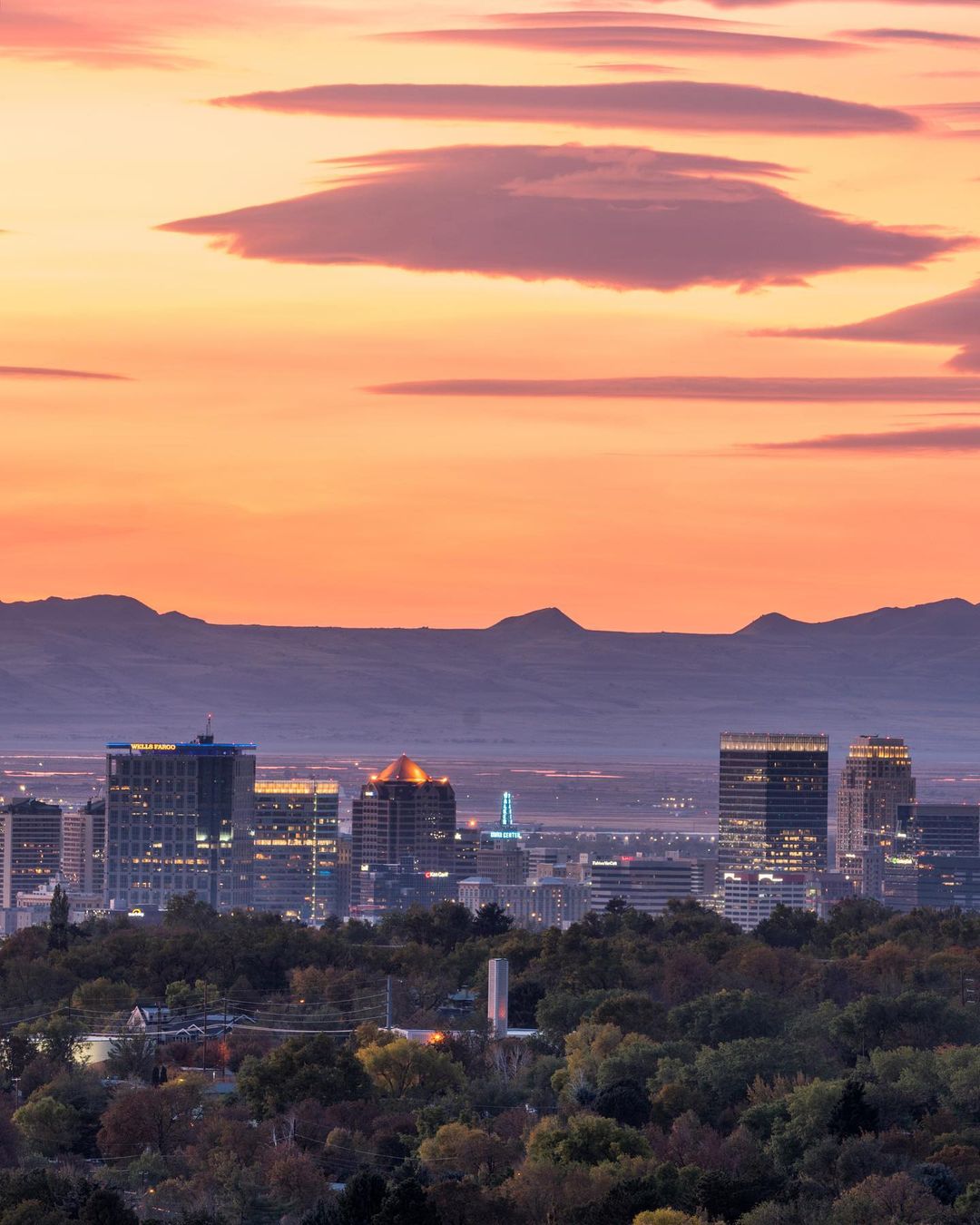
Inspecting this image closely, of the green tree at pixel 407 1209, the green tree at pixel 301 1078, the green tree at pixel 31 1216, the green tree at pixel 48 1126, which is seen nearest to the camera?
the green tree at pixel 31 1216

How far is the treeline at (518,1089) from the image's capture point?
89.4 metres

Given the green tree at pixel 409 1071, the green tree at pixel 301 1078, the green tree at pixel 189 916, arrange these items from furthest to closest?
the green tree at pixel 189 916, the green tree at pixel 409 1071, the green tree at pixel 301 1078

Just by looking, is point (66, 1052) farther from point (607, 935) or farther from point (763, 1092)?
point (607, 935)

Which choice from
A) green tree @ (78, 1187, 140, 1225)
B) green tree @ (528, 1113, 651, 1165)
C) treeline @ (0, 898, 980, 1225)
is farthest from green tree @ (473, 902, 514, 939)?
green tree @ (78, 1187, 140, 1225)

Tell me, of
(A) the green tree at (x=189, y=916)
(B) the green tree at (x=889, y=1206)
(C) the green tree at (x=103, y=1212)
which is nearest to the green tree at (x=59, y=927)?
(A) the green tree at (x=189, y=916)

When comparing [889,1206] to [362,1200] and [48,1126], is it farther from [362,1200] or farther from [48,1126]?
[48,1126]

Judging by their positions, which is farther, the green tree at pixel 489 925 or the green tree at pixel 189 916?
the green tree at pixel 189 916

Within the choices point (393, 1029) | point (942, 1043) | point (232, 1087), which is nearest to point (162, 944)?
point (393, 1029)

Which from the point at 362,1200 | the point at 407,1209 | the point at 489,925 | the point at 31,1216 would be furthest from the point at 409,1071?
the point at 489,925

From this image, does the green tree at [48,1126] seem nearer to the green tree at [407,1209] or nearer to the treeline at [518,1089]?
the treeline at [518,1089]

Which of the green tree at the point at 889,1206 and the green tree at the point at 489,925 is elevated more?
the green tree at the point at 489,925

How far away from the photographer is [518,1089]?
387 ft

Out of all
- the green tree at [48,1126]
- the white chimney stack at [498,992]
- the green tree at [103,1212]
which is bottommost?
the green tree at [48,1126]

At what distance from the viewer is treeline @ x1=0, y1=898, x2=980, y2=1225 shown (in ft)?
293
